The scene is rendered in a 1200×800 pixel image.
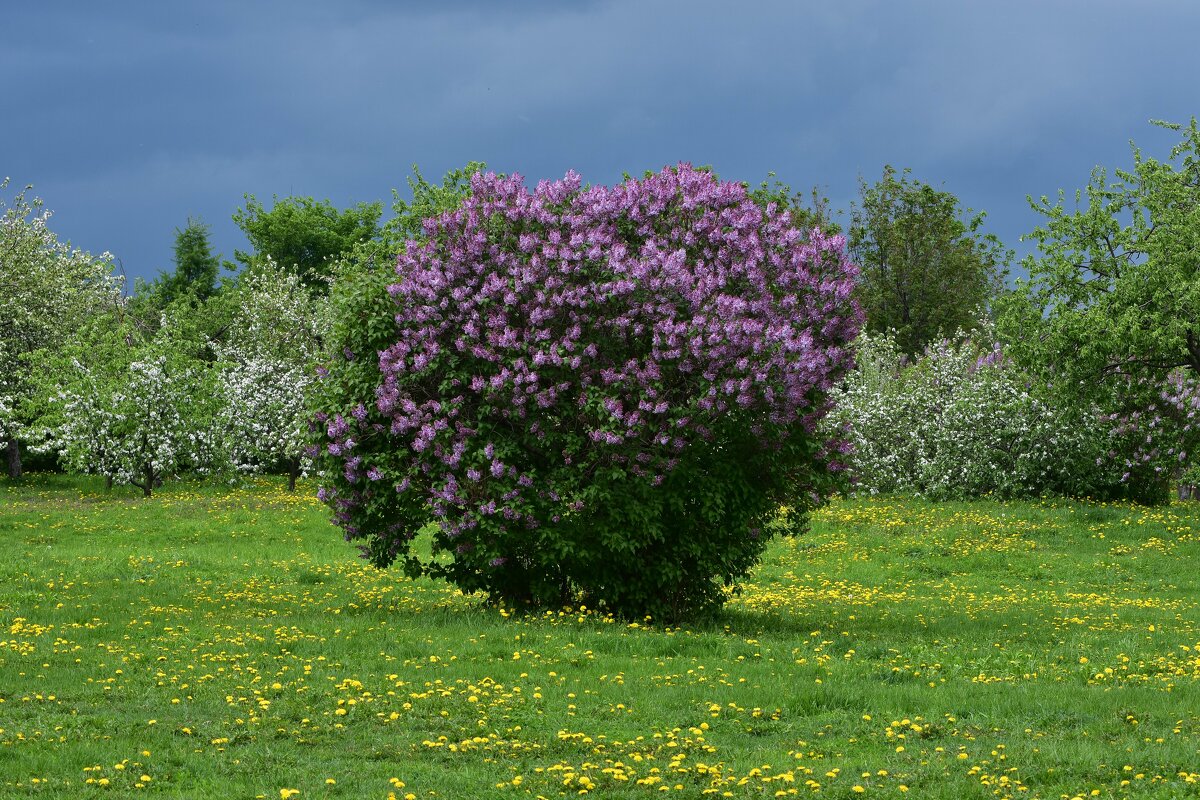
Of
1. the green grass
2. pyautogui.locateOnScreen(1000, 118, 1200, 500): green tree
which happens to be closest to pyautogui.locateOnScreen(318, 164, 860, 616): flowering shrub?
the green grass

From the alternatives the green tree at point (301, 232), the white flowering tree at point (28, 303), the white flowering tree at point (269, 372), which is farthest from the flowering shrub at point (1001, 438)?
the green tree at point (301, 232)

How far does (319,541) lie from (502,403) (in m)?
16.8

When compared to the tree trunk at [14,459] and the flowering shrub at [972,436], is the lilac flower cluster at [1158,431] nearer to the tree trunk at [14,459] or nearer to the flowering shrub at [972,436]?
the flowering shrub at [972,436]

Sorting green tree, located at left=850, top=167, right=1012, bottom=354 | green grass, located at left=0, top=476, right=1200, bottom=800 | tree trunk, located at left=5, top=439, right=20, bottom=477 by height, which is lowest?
green grass, located at left=0, top=476, right=1200, bottom=800

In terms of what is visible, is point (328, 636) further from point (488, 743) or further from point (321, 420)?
point (488, 743)

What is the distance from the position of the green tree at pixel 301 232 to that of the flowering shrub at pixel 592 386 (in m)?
64.5

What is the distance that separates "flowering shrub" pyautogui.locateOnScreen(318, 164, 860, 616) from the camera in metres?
18.5

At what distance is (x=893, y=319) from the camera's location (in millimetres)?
70938

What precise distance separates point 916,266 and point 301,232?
1595 inches

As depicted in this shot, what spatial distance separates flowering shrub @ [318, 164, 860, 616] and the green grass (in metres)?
1.29

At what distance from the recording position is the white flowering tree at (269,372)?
46688 millimetres

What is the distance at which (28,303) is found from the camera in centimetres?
5319

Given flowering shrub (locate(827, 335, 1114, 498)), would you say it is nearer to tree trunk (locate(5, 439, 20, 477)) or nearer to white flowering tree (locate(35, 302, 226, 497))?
white flowering tree (locate(35, 302, 226, 497))

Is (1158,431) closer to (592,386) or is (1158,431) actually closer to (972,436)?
(972,436)
